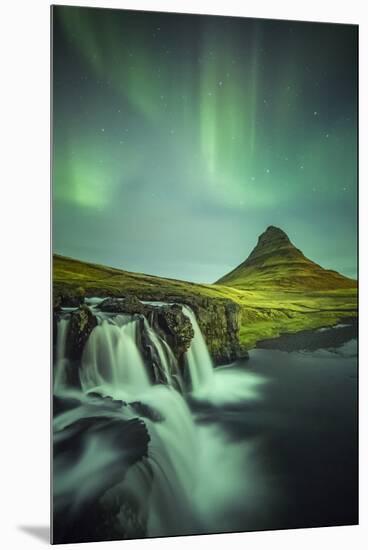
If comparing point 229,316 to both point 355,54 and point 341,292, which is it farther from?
point 355,54

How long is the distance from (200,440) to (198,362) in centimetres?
44

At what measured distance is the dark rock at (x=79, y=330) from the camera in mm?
5004

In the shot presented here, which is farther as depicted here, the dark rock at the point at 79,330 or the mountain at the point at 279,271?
the mountain at the point at 279,271

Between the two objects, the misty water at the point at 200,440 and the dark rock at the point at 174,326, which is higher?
the dark rock at the point at 174,326

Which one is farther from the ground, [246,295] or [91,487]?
[246,295]

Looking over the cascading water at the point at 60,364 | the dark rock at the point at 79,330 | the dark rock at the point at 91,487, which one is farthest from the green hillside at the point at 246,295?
the dark rock at the point at 91,487

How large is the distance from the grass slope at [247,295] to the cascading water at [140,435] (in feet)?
0.46

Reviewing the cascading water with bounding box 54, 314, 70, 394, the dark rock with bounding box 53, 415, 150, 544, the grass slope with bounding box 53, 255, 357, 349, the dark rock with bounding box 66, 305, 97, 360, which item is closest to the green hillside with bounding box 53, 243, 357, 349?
the grass slope with bounding box 53, 255, 357, 349

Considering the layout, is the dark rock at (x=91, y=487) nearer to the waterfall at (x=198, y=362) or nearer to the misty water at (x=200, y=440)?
the misty water at (x=200, y=440)

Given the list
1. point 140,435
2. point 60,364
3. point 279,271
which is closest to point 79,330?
point 60,364

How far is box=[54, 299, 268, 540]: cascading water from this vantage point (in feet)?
16.4

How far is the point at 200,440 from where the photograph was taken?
5.17 metres

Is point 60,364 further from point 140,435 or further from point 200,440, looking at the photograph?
point 200,440

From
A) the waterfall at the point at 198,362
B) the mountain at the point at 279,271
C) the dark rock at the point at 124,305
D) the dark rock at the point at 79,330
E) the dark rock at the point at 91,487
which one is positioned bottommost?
the dark rock at the point at 91,487
